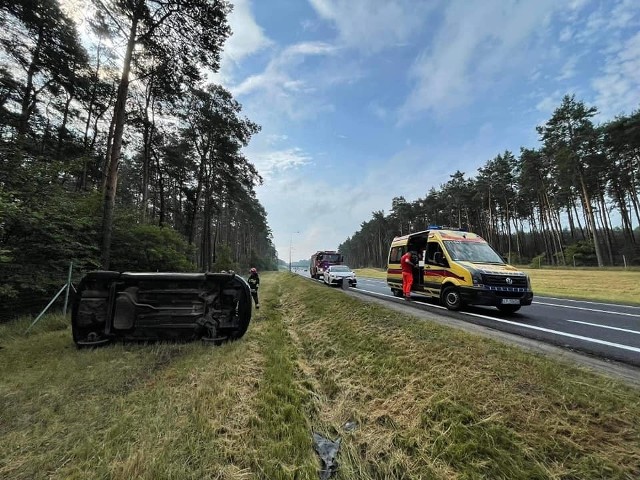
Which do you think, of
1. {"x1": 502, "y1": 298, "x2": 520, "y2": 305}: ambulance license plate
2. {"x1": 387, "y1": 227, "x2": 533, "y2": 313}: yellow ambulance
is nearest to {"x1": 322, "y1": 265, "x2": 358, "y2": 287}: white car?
{"x1": 387, "y1": 227, "x2": 533, "y2": 313}: yellow ambulance

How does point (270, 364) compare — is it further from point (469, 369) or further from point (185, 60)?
point (185, 60)

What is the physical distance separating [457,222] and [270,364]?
59.2 m

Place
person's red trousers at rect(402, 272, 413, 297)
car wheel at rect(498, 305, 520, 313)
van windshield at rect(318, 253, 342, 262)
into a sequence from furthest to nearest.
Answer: van windshield at rect(318, 253, 342, 262), person's red trousers at rect(402, 272, 413, 297), car wheel at rect(498, 305, 520, 313)

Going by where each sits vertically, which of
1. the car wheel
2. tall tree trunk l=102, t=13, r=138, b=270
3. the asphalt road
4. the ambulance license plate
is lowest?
the asphalt road

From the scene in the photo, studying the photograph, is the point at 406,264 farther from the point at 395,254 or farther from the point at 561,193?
the point at 561,193

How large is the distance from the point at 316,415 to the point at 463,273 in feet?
22.1

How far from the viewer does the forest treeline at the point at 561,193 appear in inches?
1282

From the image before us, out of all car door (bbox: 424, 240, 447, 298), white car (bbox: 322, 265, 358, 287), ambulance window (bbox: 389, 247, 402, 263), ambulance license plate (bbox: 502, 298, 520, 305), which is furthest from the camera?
white car (bbox: 322, 265, 358, 287)

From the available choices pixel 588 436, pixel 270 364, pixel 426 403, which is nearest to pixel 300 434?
pixel 426 403

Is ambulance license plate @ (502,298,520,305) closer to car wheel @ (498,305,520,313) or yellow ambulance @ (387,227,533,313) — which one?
yellow ambulance @ (387,227,533,313)

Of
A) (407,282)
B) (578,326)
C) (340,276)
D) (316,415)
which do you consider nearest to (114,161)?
(316,415)

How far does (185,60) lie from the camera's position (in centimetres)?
1176

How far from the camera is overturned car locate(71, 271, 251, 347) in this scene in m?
5.86

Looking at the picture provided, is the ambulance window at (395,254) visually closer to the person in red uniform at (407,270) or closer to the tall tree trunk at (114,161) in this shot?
the person in red uniform at (407,270)
